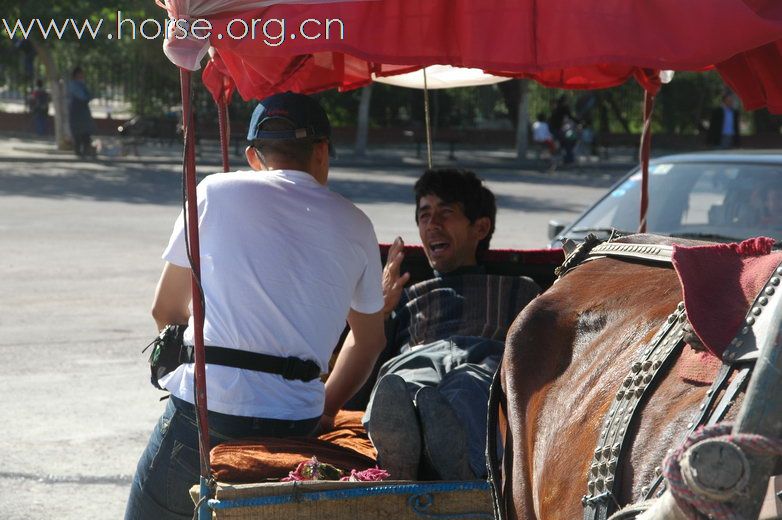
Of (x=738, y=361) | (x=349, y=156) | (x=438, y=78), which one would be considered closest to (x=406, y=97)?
(x=349, y=156)

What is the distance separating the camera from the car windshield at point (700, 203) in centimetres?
669

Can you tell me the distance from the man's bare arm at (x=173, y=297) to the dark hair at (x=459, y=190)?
4.91ft

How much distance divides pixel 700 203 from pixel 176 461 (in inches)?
171

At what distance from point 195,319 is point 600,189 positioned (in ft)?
70.5

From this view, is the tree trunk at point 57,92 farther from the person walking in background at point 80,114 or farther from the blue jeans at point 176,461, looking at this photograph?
the blue jeans at point 176,461

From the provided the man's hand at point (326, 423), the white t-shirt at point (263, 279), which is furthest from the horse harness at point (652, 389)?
the man's hand at point (326, 423)

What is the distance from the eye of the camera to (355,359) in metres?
3.95

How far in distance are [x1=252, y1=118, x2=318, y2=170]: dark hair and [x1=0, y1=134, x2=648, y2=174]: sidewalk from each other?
2197 centimetres

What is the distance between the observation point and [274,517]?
124 inches

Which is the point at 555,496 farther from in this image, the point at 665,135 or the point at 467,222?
the point at 665,135

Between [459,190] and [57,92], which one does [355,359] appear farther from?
[57,92]

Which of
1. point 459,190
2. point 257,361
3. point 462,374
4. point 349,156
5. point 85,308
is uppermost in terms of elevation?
point 459,190

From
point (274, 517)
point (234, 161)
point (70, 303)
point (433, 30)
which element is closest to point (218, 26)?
point (433, 30)

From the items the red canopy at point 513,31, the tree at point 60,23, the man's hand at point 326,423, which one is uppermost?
the tree at point 60,23
